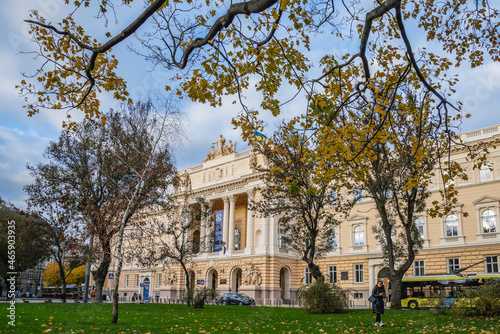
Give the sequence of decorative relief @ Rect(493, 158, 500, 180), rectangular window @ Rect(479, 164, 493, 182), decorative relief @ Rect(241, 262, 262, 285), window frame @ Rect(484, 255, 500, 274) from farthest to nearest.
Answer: decorative relief @ Rect(241, 262, 262, 285) < rectangular window @ Rect(479, 164, 493, 182) < decorative relief @ Rect(493, 158, 500, 180) < window frame @ Rect(484, 255, 500, 274)

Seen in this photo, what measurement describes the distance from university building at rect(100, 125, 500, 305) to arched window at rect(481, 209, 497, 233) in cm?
7

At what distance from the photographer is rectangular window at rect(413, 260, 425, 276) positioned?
124 feet

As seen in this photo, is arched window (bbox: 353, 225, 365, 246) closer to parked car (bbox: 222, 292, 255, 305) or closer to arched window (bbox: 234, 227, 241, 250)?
parked car (bbox: 222, 292, 255, 305)

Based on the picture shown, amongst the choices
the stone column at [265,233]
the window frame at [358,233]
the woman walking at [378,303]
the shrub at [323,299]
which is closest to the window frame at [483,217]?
the window frame at [358,233]

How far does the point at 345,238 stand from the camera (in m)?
44.4

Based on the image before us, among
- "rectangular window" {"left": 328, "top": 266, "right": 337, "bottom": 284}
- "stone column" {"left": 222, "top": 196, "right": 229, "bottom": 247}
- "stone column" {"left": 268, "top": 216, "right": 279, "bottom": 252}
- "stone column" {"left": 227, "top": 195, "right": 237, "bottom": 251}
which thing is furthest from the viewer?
"stone column" {"left": 222, "top": 196, "right": 229, "bottom": 247}

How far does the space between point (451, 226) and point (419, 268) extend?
183 inches

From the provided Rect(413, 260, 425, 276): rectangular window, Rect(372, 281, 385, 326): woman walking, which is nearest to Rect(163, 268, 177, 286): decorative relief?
Rect(413, 260, 425, 276): rectangular window

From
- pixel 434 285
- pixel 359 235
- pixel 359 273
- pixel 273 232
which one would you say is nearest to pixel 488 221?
pixel 434 285

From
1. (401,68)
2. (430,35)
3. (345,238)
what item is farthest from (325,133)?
(345,238)

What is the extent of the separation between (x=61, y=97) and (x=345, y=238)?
39374mm

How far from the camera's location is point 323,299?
67.4ft

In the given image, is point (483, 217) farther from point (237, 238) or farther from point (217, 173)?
point (217, 173)

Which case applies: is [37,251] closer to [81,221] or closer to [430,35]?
[81,221]
